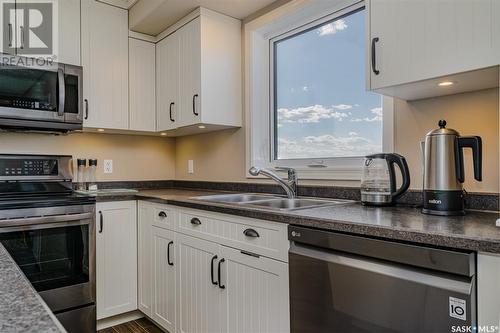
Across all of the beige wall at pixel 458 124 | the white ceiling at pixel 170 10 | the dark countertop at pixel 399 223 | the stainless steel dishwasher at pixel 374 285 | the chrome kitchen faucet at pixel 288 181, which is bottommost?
the stainless steel dishwasher at pixel 374 285

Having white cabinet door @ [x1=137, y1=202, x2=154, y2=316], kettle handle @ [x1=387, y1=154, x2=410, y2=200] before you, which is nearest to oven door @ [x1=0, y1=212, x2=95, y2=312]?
white cabinet door @ [x1=137, y1=202, x2=154, y2=316]

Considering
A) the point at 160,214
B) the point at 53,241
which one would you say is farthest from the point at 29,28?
the point at 160,214

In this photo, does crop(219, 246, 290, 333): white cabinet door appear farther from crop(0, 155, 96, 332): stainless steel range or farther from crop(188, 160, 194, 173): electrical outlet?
crop(188, 160, 194, 173): electrical outlet

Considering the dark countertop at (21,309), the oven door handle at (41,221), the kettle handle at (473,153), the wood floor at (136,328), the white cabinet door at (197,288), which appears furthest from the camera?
the wood floor at (136,328)

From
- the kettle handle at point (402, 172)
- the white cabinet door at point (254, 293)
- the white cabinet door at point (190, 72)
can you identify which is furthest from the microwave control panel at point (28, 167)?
the kettle handle at point (402, 172)

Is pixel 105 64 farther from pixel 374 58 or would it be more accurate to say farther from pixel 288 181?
pixel 374 58

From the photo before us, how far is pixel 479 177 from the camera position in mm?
1243

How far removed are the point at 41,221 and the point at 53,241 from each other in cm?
16

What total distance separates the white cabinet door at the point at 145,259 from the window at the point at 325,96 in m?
1.04

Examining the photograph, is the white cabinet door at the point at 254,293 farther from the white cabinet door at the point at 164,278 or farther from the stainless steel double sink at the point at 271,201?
the white cabinet door at the point at 164,278

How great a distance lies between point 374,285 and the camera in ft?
3.57

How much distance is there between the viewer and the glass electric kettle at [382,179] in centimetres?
153

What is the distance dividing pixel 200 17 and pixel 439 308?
218cm

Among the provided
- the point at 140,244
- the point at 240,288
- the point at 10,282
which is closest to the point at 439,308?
the point at 240,288
